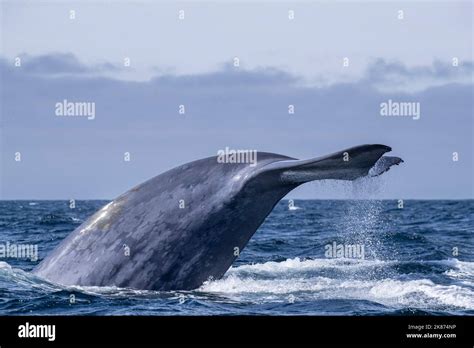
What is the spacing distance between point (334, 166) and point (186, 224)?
1.63 metres

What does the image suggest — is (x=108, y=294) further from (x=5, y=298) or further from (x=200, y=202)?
(x=5, y=298)

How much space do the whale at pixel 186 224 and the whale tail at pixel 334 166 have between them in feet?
0.04

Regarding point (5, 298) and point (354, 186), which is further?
point (5, 298)

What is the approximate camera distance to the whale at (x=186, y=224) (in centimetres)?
931

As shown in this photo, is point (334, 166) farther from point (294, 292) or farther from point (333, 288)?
point (333, 288)

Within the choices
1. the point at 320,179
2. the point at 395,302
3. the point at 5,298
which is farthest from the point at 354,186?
the point at 5,298

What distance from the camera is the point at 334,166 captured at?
906cm

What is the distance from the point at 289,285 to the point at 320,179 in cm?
320

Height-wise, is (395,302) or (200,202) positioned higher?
(200,202)

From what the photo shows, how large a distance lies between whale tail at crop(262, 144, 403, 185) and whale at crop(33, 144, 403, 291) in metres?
0.01

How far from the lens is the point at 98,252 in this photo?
371 inches

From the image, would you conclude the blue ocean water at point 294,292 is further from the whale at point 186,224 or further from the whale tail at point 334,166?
the whale tail at point 334,166
